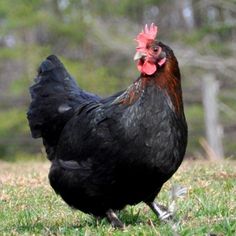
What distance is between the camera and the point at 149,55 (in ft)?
20.5

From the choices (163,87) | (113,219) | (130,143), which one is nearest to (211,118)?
(113,219)

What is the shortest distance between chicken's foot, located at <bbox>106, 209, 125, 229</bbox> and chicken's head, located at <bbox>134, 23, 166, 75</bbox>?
125 centimetres

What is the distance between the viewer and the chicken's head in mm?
6227

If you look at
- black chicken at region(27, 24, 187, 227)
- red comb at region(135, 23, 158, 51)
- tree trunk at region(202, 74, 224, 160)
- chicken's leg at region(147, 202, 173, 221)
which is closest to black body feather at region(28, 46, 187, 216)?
black chicken at region(27, 24, 187, 227)

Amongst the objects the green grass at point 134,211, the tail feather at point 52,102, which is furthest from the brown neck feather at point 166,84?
the green grass at point 134,211

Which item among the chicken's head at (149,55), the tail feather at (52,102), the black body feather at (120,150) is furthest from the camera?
the tail feather at (52,102)

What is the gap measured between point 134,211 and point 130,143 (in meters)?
1.31

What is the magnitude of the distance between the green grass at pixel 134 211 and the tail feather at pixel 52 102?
0.68m

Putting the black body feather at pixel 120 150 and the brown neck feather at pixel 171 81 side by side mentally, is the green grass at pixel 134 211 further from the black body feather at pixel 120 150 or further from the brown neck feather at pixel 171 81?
the brown neck feather at pixel 171 81

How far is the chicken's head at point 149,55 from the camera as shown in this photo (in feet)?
20.4

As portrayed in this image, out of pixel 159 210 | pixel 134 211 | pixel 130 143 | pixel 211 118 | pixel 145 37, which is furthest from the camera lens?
pixel 211 118

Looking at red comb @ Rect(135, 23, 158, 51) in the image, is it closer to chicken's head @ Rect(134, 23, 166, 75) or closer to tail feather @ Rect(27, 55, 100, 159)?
chicken's head @ Rect(134, 23, 166, 75)

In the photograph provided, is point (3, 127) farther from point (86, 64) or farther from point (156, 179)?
point (156, 179)

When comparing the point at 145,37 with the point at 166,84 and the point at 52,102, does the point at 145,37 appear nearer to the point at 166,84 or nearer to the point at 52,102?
the point at 166,84
